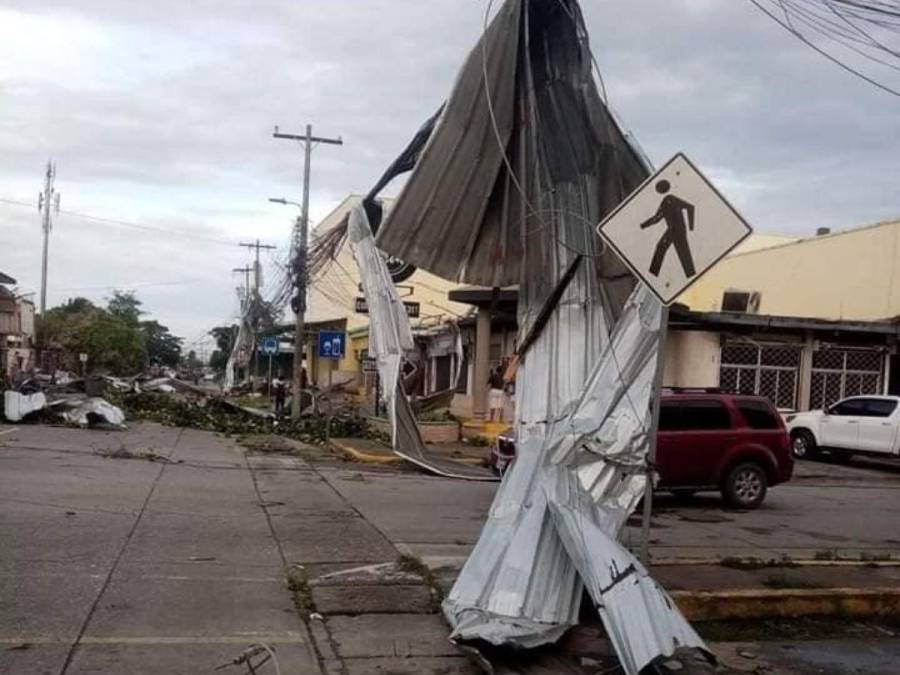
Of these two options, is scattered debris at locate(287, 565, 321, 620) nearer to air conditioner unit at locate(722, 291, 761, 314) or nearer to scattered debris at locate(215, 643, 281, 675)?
scattered debris at locate(215, 643, 281, 675)

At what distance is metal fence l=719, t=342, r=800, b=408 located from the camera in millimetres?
26859

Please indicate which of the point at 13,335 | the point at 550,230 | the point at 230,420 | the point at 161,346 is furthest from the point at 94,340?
the point at 161,346

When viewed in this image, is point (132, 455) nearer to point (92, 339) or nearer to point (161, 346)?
point (92, 339)

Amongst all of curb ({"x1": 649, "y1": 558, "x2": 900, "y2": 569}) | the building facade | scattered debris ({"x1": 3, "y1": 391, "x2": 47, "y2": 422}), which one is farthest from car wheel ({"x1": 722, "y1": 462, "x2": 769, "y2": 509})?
the building facade

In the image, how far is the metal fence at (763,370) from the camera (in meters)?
26.9

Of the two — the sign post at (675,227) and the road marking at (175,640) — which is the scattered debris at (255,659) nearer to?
the road marking at (175,640)

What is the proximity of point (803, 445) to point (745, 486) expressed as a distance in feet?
37.5

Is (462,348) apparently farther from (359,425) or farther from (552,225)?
(552,225)

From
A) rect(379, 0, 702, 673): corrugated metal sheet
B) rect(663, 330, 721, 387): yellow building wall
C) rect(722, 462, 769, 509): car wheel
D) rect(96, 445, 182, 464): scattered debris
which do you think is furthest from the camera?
rect(663, 330, 721, 387): yellow building wall

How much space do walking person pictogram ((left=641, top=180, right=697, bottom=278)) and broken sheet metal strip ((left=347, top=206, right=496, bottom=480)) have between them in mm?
9801

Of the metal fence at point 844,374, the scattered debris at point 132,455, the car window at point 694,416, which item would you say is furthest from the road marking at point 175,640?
the metal fence at point 844,374

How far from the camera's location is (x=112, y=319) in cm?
7956

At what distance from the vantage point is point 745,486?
15.1 metres

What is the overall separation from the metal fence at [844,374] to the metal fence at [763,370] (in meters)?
0.70
